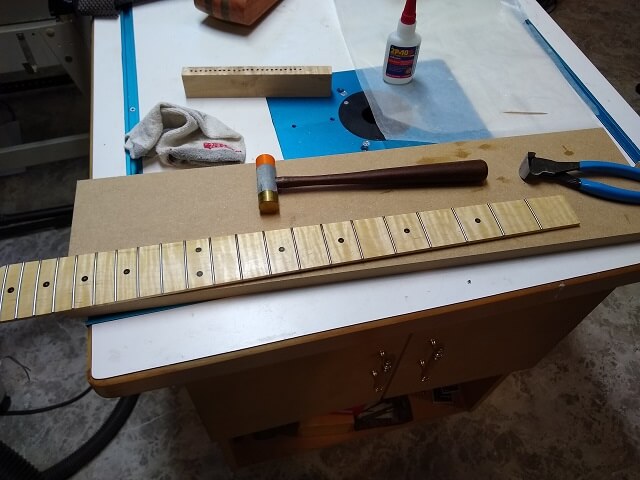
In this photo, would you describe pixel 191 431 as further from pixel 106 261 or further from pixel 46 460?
pixel 106 261

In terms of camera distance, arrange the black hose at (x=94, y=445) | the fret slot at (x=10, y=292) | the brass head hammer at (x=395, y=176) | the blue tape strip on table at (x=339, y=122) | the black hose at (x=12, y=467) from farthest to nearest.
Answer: the black hose at (x=94, y=445), the black hose at (x=12, y=467), the blue tape strip on table at (x=339, y=122), the brass head hammer at (x=395, y=176), the fret slot at (x=10, y=292)

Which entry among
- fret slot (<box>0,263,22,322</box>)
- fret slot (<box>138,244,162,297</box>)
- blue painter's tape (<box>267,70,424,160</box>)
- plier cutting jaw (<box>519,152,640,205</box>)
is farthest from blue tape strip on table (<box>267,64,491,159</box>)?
fret slot (<box>0,263,22,322</box>)

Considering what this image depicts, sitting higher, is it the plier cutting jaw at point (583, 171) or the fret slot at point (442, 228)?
the plier cutting jaw at point (583, 171)

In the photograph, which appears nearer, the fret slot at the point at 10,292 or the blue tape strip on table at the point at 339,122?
the fret slot at the point at 10,292

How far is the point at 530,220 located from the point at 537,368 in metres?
0.84

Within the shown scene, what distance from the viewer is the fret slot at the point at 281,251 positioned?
49 centimetres

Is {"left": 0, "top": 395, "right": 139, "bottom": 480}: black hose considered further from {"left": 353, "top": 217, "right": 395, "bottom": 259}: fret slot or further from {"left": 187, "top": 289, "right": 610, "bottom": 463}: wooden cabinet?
{"left": 353, "top": 217, "right": 395, "bottom": 259}: fret slot

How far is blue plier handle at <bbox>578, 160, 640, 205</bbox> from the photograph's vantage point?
0.57 meters

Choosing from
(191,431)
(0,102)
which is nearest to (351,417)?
(191,431)

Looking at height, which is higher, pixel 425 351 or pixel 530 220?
pixel 530 220

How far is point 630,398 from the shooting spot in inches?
47.0

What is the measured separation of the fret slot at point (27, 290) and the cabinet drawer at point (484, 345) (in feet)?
1.48

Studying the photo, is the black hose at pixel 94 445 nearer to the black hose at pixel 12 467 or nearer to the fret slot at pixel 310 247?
the black hose at pixel 12 467

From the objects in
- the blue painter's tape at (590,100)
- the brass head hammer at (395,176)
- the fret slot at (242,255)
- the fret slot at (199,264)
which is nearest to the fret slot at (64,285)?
the fret slot at (242,255)
